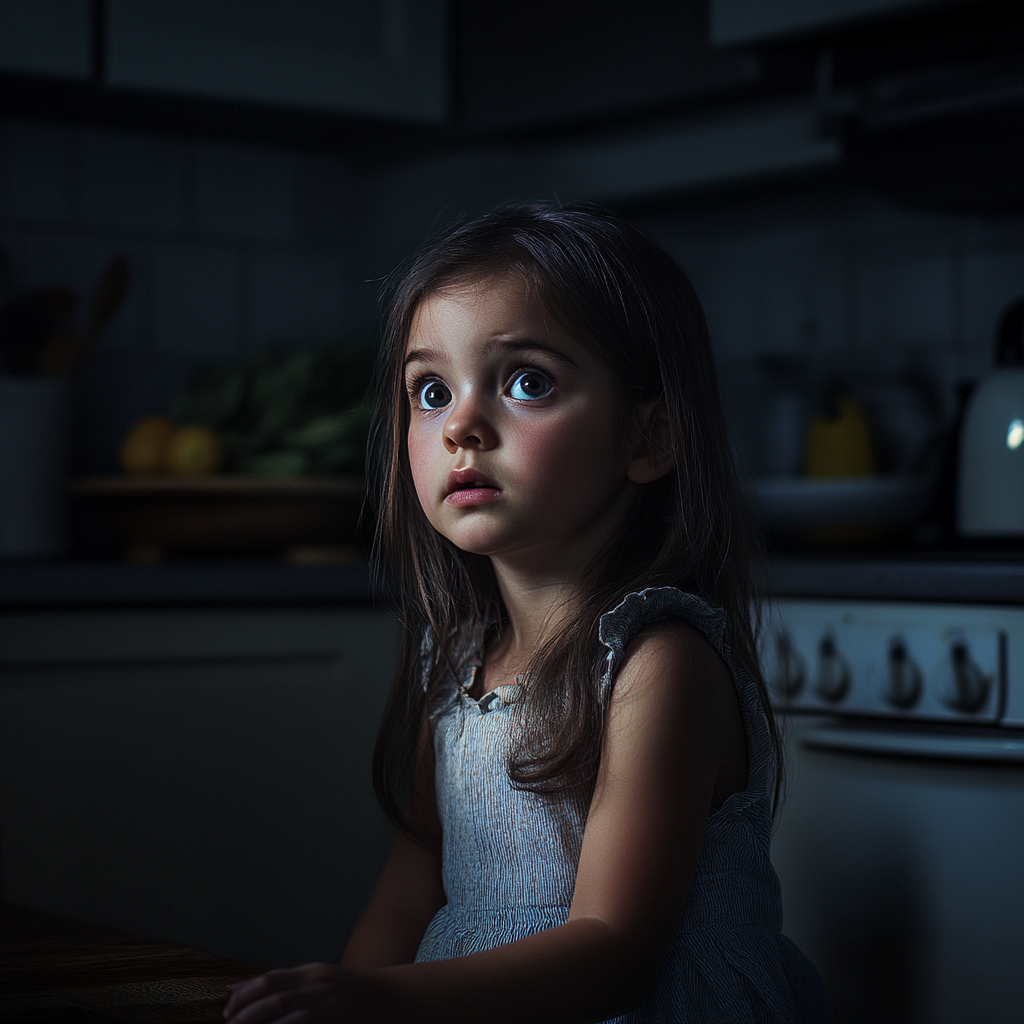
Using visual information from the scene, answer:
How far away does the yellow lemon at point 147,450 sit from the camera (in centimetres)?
163

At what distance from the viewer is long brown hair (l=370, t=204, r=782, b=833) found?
2.29ft

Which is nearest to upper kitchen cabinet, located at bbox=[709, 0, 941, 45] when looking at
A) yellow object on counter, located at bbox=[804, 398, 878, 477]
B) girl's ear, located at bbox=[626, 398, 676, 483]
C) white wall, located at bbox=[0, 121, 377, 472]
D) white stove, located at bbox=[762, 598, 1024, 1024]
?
yellow object on counter, located at bbox=[804, 398, 878, 477]

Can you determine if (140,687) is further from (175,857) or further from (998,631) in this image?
(998,631)

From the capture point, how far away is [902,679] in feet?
Answer: 3.81

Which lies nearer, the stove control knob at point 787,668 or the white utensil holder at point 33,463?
the stove control knob at point 787,668

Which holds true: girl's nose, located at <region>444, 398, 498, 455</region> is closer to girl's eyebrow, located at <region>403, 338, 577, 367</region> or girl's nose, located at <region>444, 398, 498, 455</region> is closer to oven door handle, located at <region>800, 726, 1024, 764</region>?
girl's eyebrow, located at <region>403, 338, 577, 367</region>

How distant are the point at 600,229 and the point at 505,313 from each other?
94 mm

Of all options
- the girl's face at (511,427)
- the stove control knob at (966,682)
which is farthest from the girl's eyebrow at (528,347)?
the stove control knob at (966,682)

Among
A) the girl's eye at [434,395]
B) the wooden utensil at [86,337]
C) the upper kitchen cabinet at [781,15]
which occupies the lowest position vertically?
the girl's eye at [434,395]

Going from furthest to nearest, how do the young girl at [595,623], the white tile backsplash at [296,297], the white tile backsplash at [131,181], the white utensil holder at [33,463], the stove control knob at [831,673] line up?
the white tile backsplash at [296,297]
the white tile backsplash at [131,181]
the white utensil holder at [33,463]
the stove control knob at [831,673]
the young girl at [595,623]

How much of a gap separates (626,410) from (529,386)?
7 centimetres

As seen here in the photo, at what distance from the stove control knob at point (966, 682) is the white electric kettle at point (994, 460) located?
0.31 metres

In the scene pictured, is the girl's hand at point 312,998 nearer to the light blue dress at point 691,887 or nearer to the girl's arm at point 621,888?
the girl's arm at point 621,888

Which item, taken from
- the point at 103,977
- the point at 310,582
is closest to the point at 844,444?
the point at 310,582
